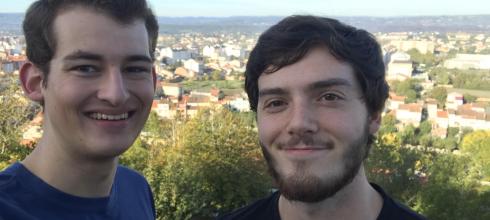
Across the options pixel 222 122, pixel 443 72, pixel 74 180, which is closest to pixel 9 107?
pixel 222 122

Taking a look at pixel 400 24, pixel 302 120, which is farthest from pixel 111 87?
pixel 400 24

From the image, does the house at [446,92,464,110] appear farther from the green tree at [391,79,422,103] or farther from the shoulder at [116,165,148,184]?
the shoulder at [116,165,148,184]

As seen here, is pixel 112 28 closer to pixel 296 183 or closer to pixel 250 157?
pixel 296 183

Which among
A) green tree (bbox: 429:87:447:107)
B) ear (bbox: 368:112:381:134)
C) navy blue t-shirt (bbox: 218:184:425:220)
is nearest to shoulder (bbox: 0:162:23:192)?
navy blue t-shirt (bbox: 218:184:425:220)

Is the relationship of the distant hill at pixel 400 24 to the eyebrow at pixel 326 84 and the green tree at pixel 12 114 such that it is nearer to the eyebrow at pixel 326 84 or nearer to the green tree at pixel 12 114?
the green tree at pixel 12 114

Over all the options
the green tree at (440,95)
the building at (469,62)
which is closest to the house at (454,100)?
the green tree at (440,95)

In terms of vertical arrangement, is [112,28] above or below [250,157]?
above
